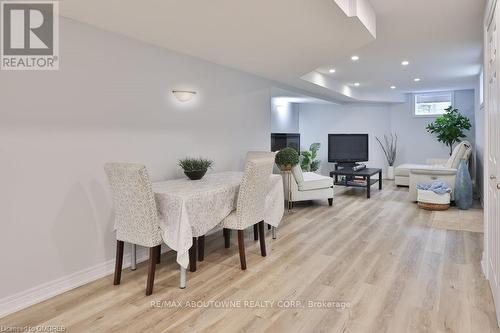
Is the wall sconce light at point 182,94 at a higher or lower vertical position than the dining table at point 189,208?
higher

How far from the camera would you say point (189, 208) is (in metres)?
2.66

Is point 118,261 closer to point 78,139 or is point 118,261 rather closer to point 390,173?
point 78,139

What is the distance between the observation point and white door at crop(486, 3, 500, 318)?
220 cm

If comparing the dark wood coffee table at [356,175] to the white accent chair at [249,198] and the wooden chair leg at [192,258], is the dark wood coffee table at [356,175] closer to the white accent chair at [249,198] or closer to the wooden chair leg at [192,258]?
the white accent chair at [249,198]

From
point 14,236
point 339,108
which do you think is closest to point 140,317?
point 14,236

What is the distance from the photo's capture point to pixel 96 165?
2.88 meters

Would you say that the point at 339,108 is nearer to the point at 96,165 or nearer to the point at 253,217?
the point at 253,217

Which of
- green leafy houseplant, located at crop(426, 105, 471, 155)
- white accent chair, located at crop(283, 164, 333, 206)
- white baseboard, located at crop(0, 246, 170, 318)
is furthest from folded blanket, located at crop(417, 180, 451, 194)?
white baseboard, located at crop(0, 246, 170, 318)

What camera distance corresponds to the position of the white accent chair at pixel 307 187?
5473mm

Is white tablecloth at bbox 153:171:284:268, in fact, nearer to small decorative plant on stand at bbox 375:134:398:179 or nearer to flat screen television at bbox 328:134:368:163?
flat screen television at bbox 328:134:368:163

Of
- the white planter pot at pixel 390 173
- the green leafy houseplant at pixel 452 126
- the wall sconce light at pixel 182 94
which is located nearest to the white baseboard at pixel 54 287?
the wall sconce light at pixel 182 94

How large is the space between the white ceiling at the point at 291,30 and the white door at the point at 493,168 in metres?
0.82

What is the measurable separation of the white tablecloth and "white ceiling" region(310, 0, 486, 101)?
2.19 metres

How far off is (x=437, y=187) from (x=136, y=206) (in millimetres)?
4840
